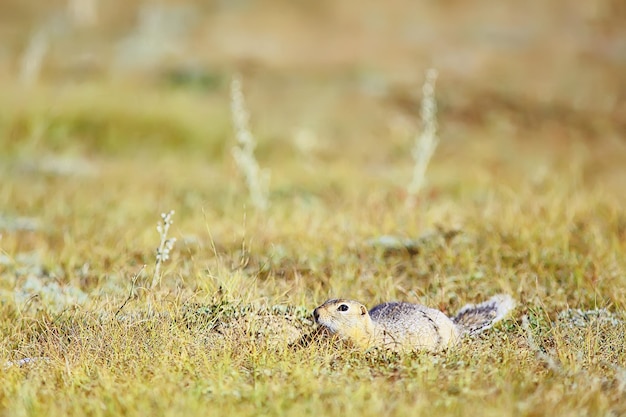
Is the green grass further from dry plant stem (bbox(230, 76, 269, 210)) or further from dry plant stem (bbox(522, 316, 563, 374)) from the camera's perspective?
dry plant stem (bbox(230, 76, 269, 210))

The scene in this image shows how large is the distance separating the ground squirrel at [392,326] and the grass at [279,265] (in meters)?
0.13

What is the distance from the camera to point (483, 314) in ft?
14.0

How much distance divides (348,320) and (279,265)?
164 cm

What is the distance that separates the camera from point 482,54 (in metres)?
17.7

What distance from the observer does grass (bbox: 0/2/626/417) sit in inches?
127

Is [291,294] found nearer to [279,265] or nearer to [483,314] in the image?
[279,265]

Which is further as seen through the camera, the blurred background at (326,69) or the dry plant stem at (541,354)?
the blurred background at (326,69)

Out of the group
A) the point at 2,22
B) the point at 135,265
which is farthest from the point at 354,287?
the point at 2,22

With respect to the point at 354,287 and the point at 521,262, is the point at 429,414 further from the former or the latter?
the point at 521,262

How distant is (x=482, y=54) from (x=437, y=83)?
8.45 ft

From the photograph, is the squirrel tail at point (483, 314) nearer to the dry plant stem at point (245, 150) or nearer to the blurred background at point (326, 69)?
the dry plant stem at point (245, 150)

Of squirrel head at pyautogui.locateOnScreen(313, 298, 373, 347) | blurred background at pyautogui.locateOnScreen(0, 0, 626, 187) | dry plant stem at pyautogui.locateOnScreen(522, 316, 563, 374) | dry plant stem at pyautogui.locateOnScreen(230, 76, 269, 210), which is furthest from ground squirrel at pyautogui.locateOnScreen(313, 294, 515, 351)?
blurred background at pyautogui.locateOnScreen(0, 0, 626, 187)

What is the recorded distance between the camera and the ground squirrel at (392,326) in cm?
385

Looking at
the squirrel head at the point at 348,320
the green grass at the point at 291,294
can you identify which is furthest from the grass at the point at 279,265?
the squirrel head at the point at 348,320
